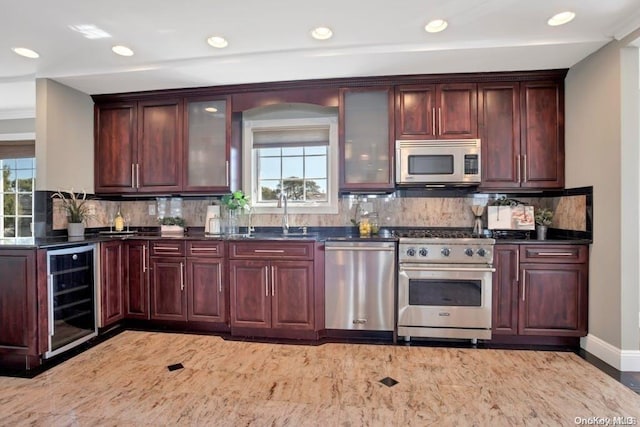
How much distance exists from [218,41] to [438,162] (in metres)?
2.17

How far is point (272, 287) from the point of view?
3021 mm

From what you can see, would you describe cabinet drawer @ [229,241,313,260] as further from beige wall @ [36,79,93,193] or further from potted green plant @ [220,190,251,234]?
beige wall @ [36,79,93,193]

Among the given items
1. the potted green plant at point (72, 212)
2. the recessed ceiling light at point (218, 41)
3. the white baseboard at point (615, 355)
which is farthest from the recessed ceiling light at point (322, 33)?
the white baseboard at point (615, 355)

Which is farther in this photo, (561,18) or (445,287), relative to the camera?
(445,287)

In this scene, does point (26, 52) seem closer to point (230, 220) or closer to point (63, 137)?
point (63, 137)

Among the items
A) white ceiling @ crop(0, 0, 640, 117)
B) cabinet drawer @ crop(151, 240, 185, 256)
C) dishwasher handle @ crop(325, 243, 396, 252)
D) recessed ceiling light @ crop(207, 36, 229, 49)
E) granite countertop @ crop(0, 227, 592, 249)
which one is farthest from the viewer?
cabinet drawer @ crop(151, 240, 185, 256)

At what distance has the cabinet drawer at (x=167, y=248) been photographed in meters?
3.21

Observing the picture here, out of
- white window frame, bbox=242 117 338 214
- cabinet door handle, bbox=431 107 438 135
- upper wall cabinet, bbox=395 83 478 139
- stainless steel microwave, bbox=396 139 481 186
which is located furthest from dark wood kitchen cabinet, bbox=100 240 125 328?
cabinet door handle, bbox=431 107 438 135

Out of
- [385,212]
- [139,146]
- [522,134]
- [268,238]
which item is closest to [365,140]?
[385,212]

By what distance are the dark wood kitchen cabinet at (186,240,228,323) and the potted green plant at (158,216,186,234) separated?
0.65 metres

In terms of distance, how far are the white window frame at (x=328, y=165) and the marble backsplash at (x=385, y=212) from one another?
0.07 m

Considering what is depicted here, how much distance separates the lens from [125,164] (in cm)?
363

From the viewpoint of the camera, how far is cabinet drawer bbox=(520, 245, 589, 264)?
9.12ft

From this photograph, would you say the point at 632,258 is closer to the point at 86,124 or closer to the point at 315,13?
the point at 315,13
